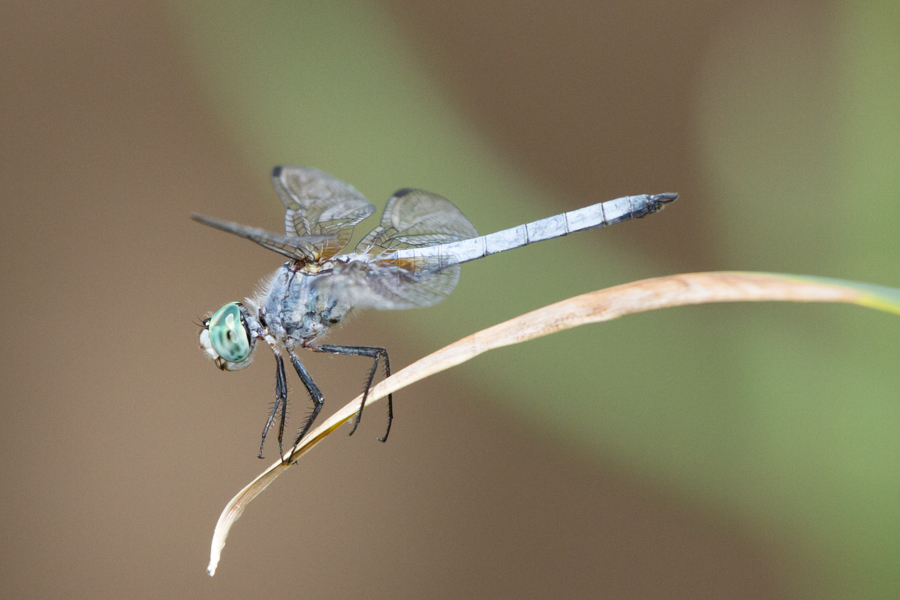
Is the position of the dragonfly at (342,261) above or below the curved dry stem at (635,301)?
above

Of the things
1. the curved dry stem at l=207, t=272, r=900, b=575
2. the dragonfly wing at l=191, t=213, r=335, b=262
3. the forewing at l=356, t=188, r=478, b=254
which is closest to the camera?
the curved dry stem at l=207, t=272, r=900, b=575

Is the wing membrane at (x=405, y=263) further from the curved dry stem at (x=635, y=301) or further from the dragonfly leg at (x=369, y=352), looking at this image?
the curved dry stem at (x=635, y=301)

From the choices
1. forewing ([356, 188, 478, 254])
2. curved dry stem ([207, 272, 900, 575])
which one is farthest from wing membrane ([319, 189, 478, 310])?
curved dry stem ([207, 272, 900, 575])

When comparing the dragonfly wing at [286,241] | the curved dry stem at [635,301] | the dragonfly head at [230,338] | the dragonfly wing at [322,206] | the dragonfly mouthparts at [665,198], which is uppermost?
the dragonfly wing at [322,206]

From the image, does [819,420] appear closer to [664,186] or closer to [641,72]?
[664,186]

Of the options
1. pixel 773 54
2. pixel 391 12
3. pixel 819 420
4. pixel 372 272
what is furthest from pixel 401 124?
pixel 819 420

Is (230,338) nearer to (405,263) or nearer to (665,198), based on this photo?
(405,263)

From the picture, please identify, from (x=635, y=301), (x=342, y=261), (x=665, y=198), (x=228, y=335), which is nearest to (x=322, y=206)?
(x=342, y=261)

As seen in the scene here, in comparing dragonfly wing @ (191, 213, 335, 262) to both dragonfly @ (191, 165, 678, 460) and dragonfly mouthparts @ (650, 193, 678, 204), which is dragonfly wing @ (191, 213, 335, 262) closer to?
dragonfly @ (191, 165, 678, 460)

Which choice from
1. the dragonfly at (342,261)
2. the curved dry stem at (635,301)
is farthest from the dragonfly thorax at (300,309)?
the curved dry stem at (635,301)
